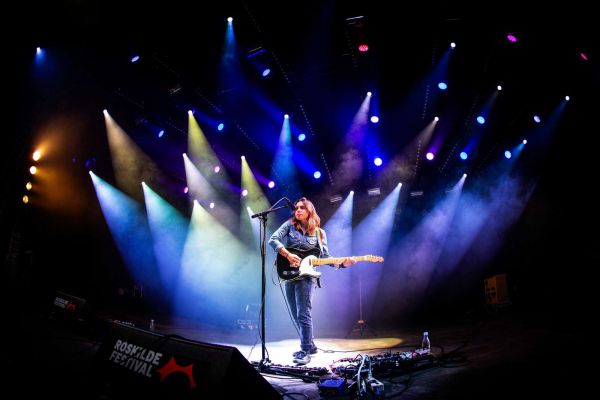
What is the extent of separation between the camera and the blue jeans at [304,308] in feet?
13.5

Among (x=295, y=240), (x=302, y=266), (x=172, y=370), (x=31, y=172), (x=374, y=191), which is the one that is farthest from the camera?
(x=374, y=191)

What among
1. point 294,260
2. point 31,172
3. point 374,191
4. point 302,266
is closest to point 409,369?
point 302,266

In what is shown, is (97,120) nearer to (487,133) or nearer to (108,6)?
(108,6)

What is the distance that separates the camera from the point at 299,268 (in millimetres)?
4184

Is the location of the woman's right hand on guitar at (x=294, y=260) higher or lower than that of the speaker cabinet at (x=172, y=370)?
higher

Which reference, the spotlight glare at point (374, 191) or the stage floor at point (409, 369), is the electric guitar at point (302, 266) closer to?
the stage floor at point (409, 369)

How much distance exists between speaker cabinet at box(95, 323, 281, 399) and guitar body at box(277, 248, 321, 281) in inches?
90.7

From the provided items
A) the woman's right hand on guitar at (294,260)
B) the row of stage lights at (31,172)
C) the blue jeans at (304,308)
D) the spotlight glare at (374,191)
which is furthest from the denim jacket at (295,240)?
the row of stage lights at (31,172)

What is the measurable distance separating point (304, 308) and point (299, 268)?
1.77 ft

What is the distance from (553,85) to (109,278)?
1302 centimetres

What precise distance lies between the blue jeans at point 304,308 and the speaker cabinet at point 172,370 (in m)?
2.37

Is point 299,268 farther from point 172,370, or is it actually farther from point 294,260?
point 172,370

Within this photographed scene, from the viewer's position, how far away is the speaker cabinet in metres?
1.59

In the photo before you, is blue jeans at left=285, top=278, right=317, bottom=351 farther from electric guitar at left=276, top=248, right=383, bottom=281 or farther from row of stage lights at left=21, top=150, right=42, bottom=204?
row of stage lights at left=21, top=150, right=42, bottom=204
